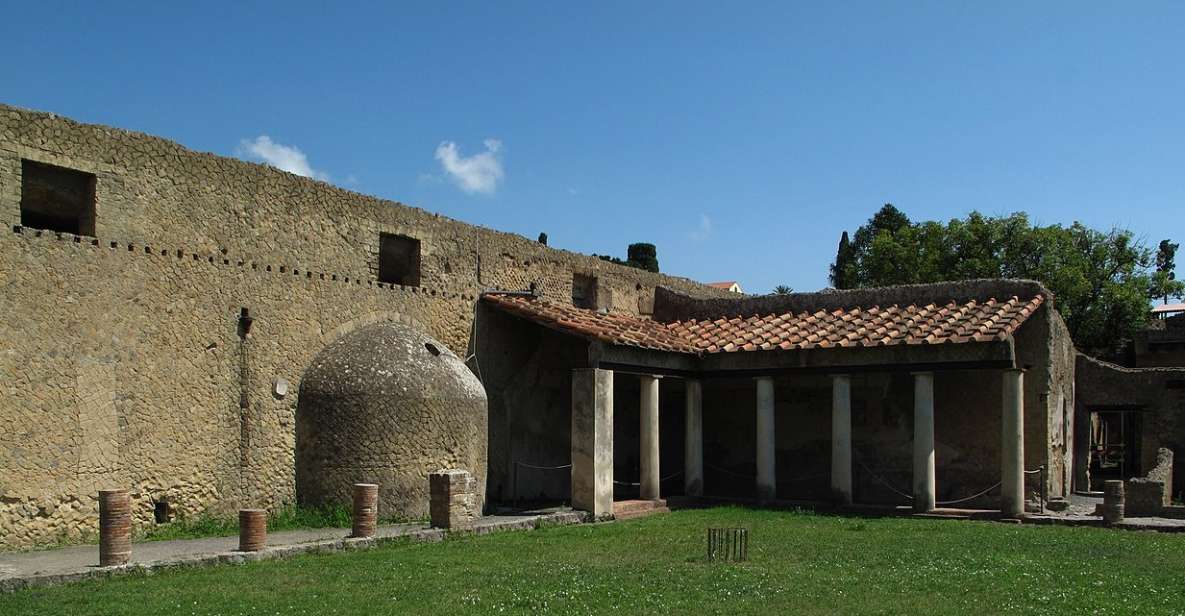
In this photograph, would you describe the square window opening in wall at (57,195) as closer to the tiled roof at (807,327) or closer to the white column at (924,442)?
the tiled roof at (807,327)

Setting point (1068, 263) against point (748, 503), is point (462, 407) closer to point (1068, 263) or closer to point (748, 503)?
point (748, 503)

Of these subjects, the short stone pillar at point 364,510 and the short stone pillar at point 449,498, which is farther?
the short stone pillar at point 449,498

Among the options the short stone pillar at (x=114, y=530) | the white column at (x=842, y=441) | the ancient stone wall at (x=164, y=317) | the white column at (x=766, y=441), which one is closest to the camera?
the short stone pillar at (x=114, y=530)

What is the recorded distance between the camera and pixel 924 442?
15477mm

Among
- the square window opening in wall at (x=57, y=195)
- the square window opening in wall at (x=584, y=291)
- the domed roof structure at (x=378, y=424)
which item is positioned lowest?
the domed roof structure at (x=378, y=424)

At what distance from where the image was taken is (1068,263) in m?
35.4

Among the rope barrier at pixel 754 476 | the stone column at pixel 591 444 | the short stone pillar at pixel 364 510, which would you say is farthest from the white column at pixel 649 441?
the short stone pillar at pixel 364 510

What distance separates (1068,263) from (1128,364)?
12.7 ft

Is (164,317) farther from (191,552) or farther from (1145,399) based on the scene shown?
(1145,399)

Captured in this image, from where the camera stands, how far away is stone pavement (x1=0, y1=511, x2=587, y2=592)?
912 cm

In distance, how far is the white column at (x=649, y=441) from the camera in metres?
16.5

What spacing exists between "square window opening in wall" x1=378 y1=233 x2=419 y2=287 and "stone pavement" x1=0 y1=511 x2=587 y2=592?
13.3 ft

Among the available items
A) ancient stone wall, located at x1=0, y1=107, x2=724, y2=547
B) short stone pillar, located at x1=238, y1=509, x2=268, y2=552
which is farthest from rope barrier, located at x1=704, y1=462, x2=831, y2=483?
short stone pillar, located at x1=238, y1=509, x2=268, y2=552

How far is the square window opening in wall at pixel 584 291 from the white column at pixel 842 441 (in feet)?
16.2
